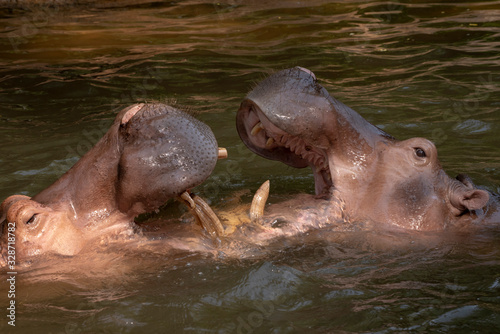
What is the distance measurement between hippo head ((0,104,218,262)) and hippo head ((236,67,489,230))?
593 mm

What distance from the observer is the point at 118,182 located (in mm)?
3623

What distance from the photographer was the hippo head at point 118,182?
353 cm

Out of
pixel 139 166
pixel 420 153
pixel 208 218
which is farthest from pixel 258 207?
pixel 420 153

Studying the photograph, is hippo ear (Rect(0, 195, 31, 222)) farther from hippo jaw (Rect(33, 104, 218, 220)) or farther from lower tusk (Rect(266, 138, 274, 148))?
lower tusk (Rect(266, 138, 274, 148))

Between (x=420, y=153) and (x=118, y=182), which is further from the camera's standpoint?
(x=420, y=153)

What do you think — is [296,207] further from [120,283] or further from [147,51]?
[147,51]

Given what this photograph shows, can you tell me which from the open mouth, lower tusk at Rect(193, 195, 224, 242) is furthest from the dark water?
the open mouth

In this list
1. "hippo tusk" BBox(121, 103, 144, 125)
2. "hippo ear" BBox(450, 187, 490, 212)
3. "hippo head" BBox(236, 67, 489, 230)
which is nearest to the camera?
"hippo tusk" BBox(121, 103, 144, 125)

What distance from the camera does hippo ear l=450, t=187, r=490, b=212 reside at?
4.18 m

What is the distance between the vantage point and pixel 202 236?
3.93 meters

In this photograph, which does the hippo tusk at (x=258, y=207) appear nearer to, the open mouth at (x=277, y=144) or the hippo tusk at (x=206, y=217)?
the hippo tusk at (x=206, y=217)

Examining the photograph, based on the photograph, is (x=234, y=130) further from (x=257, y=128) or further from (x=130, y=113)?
(x=130, y=113)

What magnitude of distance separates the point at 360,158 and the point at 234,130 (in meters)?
3.11

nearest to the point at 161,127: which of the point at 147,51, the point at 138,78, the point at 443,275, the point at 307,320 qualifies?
the point at 307,320
